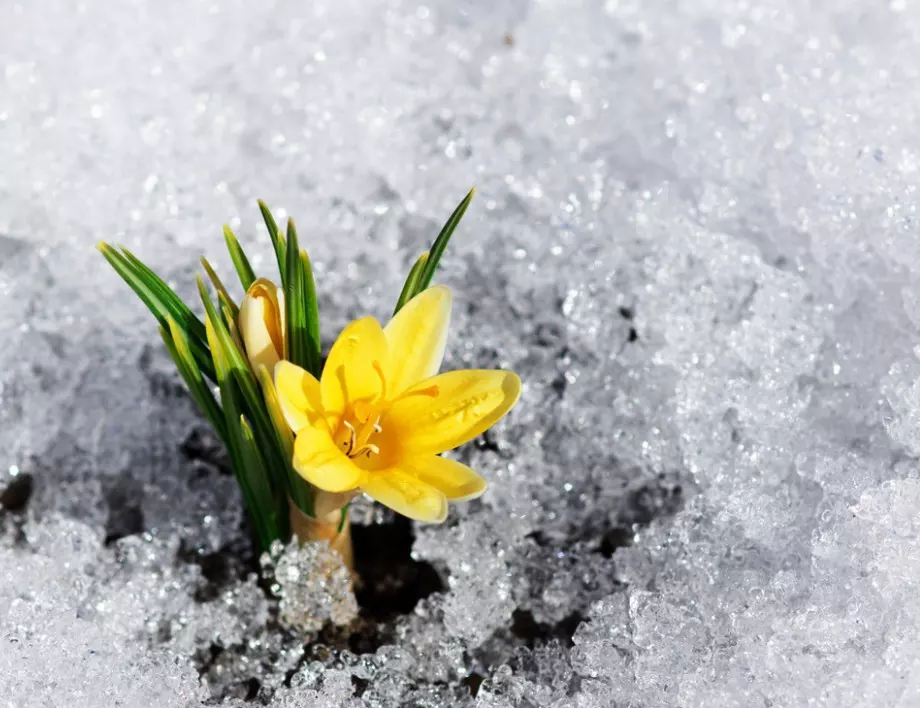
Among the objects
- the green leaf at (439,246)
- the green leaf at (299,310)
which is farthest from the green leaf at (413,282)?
the green leaf at (299,310)

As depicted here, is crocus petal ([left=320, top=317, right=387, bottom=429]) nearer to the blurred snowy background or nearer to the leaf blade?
the leaf blade

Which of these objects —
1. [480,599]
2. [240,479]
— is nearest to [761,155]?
[480,599]

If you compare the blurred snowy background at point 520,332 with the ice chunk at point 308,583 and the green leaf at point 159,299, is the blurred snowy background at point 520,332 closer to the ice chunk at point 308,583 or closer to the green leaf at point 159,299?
the ice chunk at point 308,583

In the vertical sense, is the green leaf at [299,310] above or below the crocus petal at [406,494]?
above

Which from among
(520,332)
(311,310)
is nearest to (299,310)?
(311,310)

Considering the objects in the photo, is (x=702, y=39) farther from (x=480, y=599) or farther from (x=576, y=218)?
(x=480, y=599)

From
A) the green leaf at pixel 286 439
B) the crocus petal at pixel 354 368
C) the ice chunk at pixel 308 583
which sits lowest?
the ice chunk at pixel 308 583

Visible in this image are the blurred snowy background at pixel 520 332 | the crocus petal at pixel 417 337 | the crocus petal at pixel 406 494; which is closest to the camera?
the crocus petal at pixel 406 494

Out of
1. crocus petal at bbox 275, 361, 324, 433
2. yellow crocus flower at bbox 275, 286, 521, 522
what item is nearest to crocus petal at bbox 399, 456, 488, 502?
yellow crocus flower at bbox 275, 286, 521, 522
